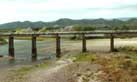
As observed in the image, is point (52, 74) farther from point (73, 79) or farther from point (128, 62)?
point (128, 62)

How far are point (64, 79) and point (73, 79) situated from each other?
0.72m

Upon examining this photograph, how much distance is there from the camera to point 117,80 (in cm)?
2566

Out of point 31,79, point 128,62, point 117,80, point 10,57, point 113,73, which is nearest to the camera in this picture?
point 117,80

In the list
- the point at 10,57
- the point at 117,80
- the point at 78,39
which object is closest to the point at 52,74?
the point at 117,80

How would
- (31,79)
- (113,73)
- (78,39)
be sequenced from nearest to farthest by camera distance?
(113,73)
(31,79)
(78,39)

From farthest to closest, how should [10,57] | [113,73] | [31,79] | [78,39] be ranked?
[78,39], [10,57], [31,79], [113,73]

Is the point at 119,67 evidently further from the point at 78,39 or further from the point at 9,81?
the point at 78,39

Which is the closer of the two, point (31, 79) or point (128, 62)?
point (31, 79)

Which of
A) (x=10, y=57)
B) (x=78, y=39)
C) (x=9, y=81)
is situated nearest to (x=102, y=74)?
(x=9, y=81)

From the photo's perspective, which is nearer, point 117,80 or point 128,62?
point 117,80

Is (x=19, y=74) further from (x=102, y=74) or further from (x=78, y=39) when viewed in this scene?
(x=78, y=39)

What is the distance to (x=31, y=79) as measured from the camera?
2941cm

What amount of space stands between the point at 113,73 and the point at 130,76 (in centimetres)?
146

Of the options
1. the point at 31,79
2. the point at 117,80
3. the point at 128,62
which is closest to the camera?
the point at 117,80
